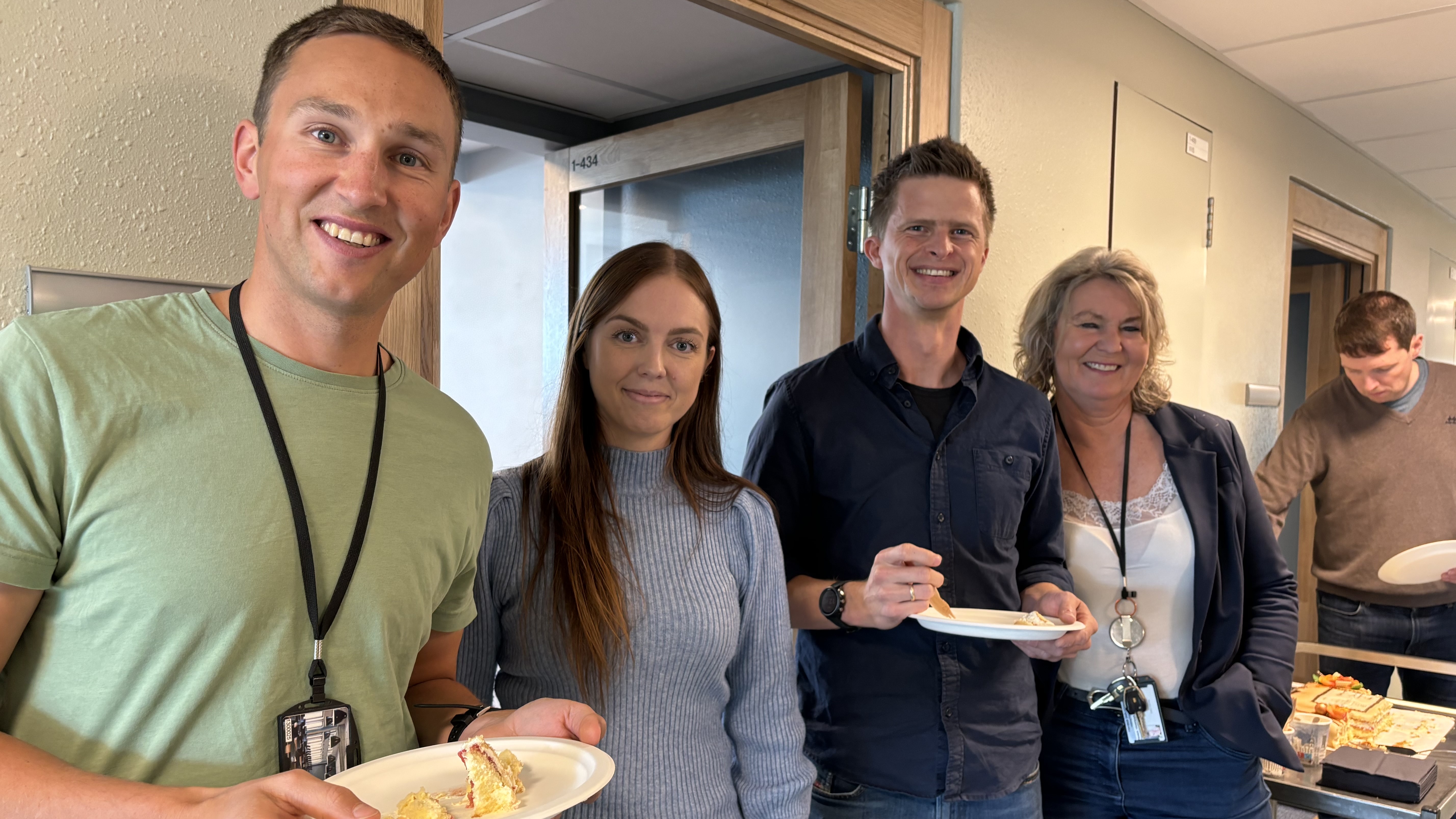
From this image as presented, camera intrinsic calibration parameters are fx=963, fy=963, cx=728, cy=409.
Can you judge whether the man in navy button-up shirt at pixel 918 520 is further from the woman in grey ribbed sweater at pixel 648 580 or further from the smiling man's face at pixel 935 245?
the woman in grey ribbed sweater at pixel 648 580

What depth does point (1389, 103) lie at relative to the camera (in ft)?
12.7

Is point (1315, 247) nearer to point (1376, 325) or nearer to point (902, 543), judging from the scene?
point (1376, 325)

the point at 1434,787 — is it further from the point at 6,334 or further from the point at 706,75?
the point at 706,75

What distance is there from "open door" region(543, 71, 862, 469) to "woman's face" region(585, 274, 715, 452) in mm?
1028

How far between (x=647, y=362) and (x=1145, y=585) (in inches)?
44.9

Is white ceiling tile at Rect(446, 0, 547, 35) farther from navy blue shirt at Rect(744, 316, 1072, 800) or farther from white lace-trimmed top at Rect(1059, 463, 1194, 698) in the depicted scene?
white lace-trimmed top at Rect(1059, 463, 1194, 698)

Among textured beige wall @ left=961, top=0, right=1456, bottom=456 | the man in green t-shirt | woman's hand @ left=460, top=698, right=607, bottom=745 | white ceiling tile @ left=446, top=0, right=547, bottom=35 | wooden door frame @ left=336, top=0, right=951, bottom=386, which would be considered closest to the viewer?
the man in green t-shirt

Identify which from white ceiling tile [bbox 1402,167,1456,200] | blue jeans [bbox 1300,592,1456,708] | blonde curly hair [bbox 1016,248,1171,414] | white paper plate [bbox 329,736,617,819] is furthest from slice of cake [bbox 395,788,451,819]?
white ceiling tile [bbox 1402,167,1456,200]

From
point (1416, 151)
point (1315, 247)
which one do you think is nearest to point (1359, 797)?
point (1315, 247)

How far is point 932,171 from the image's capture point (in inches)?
68.4

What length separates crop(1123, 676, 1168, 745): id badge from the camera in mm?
1761

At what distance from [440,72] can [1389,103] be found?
4201 mm

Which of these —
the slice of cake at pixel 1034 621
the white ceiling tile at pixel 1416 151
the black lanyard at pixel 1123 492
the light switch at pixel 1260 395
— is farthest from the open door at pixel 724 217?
the white ceiling tile at pixel 1416 151

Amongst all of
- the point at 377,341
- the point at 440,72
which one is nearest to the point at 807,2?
the point at 440,72
